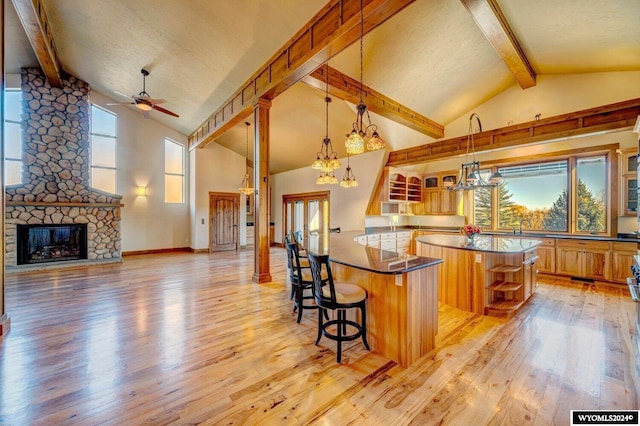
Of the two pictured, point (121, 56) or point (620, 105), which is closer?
point (620, 105)

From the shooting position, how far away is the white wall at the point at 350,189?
7.14m

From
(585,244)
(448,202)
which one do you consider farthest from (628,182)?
(448,202)

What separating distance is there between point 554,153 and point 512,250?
3.96 m

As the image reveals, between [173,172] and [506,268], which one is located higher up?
[173,172]

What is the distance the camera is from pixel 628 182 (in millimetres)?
4840

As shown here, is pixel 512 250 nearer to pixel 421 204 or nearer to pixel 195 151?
pixel 421 204

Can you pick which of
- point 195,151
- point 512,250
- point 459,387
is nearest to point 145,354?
point 459,387

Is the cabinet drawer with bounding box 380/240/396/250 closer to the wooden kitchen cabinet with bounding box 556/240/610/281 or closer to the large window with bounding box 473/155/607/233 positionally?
the large window with bounding box 473/155/607/233

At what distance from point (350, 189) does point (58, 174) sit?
24.6 ft

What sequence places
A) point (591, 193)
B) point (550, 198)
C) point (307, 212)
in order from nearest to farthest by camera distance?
point (591, 193) → point (550, 198) → point (307, 212)

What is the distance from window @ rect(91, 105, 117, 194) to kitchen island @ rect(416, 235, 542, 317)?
332 inches

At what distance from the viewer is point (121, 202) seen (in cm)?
746

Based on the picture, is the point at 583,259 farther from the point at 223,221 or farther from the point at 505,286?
the point at 223,221

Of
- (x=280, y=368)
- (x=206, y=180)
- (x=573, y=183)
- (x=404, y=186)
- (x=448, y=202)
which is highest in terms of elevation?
(x=206, y=180)
